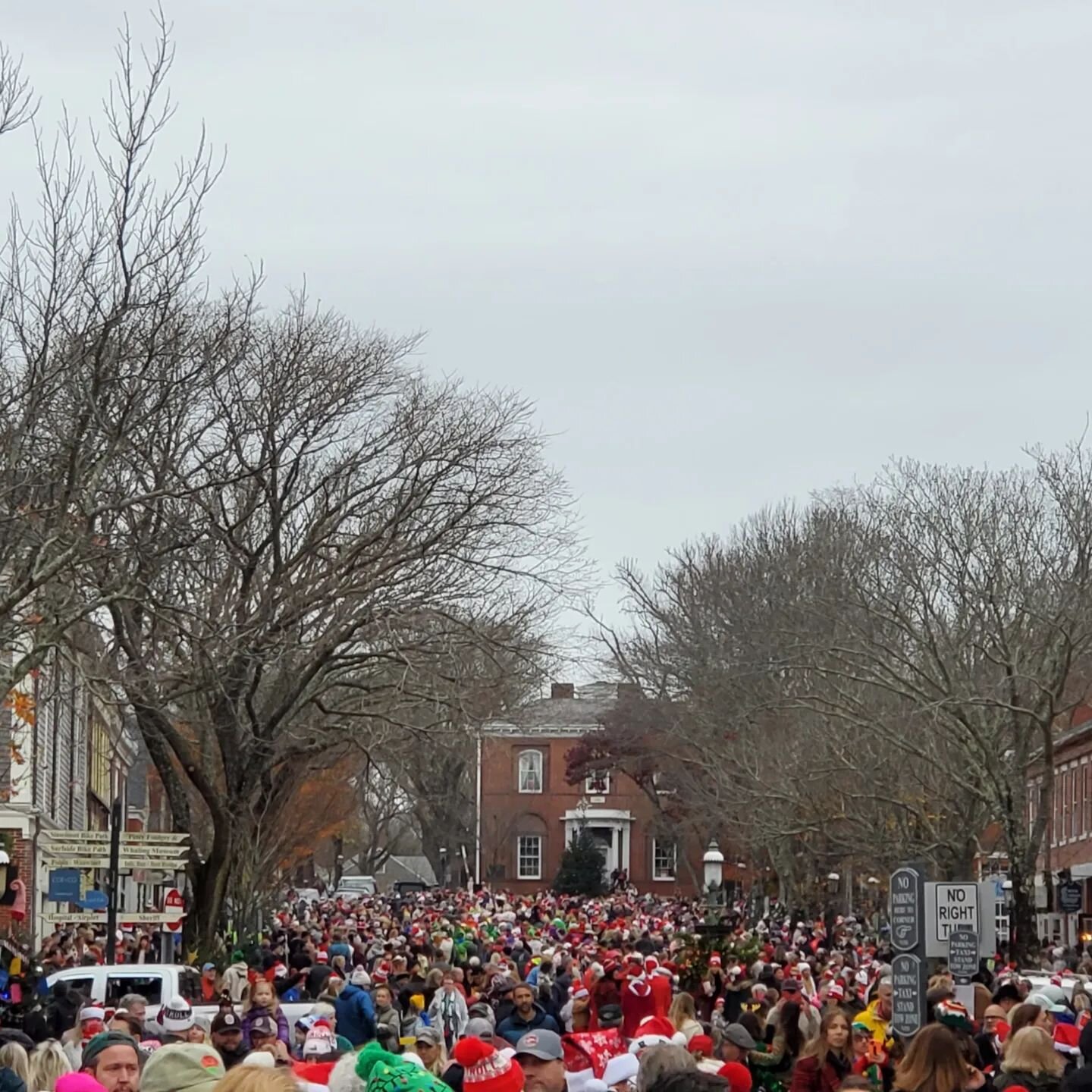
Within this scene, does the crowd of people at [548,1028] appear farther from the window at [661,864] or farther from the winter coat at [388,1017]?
the window at [661,864]

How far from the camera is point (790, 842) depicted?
66.0m

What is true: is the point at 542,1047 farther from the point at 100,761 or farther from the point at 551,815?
the point at 551,815

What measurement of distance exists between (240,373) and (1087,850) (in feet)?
127

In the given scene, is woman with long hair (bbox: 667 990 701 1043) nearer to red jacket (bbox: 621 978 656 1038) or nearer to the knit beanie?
red jacket (bbox: 621 978 656 1038)

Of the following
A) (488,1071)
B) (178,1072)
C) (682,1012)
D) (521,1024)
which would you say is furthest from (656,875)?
(178,1072)

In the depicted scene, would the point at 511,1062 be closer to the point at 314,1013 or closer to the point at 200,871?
the point at 314,1013

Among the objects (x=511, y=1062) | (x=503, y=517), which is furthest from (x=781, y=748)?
(x=511, y=1062)

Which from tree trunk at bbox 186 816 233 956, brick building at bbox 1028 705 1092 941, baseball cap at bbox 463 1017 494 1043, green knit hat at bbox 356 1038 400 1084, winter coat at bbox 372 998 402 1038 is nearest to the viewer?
green knit hat at bbox 356 1038 400 1084

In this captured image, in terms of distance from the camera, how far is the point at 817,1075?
41.9 ft

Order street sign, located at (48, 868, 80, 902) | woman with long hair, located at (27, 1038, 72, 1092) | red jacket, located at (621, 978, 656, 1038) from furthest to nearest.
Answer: street sign, located at (48, 868, 80, 902) < red jacket, located at (621, 978, 656, 1038) < woman with long hair, located at (27, 1038, 72, 1092)

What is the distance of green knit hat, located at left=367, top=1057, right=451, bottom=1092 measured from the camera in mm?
5785

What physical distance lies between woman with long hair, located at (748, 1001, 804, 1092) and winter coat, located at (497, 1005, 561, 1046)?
2.60 metres

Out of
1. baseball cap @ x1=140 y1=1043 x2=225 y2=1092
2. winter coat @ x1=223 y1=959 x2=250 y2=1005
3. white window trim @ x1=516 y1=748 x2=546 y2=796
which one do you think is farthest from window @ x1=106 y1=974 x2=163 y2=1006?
white window trim @ x1=516 y1=748 x2=546 y2=796

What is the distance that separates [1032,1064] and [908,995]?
408 cm
